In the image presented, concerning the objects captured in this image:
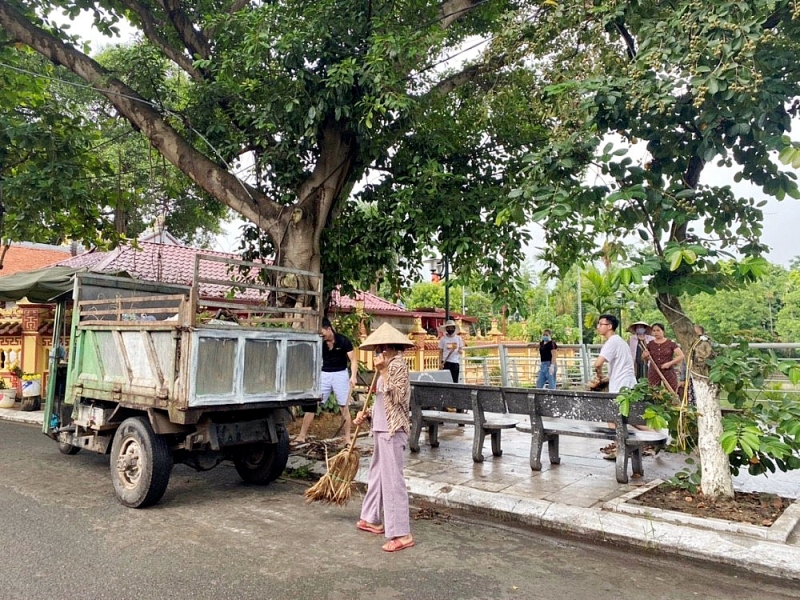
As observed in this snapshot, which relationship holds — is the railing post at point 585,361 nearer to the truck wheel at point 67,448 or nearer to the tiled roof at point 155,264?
the tiled roof at point 155,264

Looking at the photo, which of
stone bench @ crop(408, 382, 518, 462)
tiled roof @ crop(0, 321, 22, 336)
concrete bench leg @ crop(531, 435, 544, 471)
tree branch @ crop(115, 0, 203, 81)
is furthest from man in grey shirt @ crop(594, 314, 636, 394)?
tiled roof @ crop(0, 321, 22, 336)

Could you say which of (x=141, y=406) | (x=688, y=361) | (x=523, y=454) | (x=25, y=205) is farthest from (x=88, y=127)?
(x=688, y=361)

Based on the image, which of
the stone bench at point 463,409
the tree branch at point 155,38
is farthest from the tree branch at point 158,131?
the stone bench at point 463,409

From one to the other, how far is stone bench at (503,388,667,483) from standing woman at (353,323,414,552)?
7.52 feet

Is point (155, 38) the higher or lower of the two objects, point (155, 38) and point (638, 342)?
the higher

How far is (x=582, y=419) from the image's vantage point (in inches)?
236

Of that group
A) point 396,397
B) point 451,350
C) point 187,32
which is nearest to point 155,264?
point 187,32

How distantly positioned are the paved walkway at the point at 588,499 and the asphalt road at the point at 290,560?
14cm

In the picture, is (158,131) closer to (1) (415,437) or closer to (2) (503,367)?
(1) (415,437)

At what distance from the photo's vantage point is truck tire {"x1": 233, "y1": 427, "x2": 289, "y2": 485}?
19.5ft

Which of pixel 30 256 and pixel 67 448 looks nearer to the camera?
pixel 67 448

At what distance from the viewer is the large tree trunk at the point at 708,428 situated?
4.86 metres

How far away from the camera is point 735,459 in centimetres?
499

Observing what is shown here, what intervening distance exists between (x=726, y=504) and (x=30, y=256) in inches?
930
